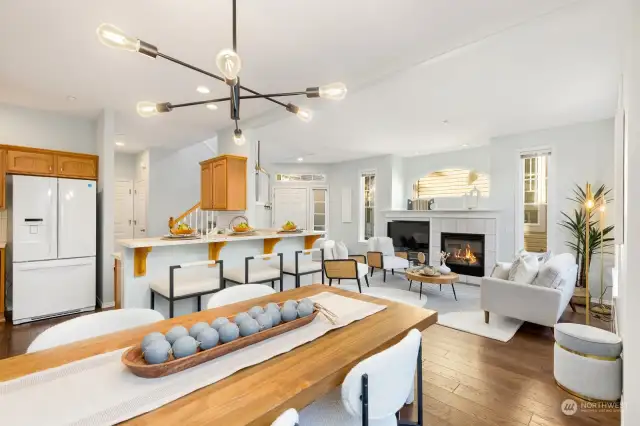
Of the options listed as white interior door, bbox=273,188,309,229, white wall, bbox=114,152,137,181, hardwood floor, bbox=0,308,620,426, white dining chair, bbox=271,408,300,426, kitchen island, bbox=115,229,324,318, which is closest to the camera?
white dining chair, bbox=271,408,300,426

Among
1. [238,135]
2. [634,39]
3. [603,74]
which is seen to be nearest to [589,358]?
[634,39]

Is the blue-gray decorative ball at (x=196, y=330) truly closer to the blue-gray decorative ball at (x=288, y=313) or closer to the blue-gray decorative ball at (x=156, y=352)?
the blue-gray decorative ball at (x=156, y=352)

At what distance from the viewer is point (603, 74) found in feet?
9.87

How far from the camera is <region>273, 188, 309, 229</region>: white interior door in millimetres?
8375

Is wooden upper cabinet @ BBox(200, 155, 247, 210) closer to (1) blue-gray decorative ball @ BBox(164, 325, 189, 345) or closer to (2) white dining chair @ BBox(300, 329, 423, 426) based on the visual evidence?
(1) blue-gray decorative ball @ BBox(164, 325, 189, 345)

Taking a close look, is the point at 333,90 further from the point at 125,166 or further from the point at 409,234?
the point at 125,166

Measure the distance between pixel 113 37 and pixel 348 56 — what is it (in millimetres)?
1924

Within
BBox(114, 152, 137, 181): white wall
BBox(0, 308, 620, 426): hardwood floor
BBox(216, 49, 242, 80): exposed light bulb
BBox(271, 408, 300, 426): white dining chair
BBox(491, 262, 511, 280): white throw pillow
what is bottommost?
BBox(0, 308, 620, 426): hardwood floor

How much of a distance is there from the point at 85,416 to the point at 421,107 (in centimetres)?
419

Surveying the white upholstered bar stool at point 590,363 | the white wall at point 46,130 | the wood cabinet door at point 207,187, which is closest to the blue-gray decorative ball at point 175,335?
the white upholstered bar stool at point 590,363

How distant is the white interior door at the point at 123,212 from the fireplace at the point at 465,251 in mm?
6866

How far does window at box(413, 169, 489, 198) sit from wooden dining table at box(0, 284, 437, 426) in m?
5.44

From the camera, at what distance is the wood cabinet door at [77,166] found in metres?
3.94

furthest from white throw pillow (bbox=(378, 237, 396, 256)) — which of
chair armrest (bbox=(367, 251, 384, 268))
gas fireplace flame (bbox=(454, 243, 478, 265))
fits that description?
gas fireplace flame (bbox=(454, 243, 478, 265))
